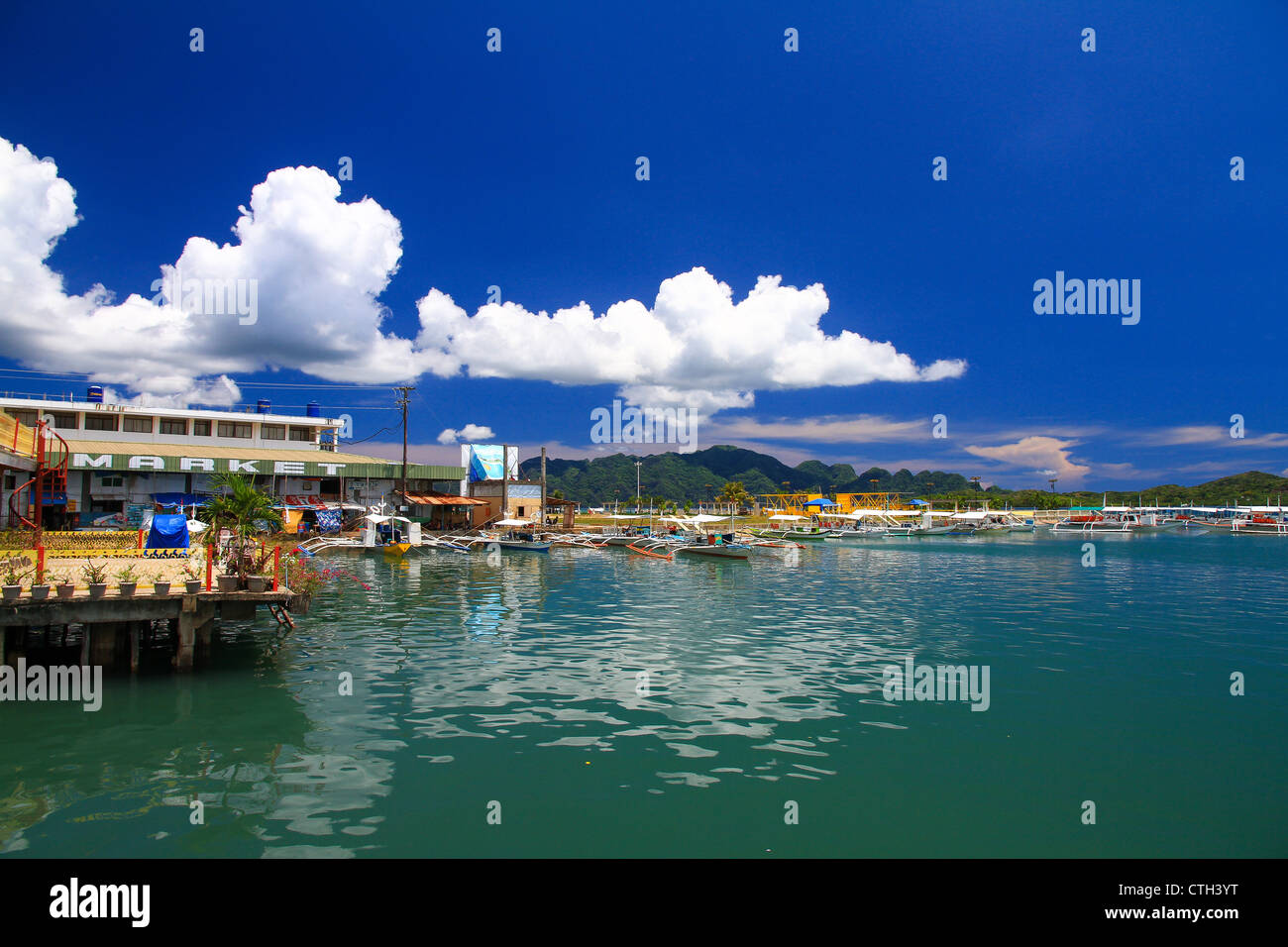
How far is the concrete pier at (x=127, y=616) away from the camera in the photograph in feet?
52.3

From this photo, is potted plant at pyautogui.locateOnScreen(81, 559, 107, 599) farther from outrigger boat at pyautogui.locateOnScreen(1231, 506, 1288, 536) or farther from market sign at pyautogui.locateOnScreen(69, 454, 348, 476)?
outrigger boat at pyautogui.locateOnScreen(1231, 506, 1288, 536)

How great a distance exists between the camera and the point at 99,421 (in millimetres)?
68562

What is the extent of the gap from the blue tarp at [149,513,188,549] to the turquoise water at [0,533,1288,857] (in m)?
6.04

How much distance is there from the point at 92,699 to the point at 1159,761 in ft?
74.8

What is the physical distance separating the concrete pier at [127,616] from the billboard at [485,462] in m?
66.9

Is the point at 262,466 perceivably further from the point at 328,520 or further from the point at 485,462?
the point at 485,462

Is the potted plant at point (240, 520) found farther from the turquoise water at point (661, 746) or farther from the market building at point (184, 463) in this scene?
the market building at point (184, 463)

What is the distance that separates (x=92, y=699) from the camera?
15.9 m

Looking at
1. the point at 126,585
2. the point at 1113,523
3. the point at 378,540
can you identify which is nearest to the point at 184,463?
the point at 378,540

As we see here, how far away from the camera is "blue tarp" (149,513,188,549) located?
2803cm

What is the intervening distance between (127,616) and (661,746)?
13308mm

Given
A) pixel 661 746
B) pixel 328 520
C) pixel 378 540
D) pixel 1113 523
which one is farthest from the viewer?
pixel 1113 523

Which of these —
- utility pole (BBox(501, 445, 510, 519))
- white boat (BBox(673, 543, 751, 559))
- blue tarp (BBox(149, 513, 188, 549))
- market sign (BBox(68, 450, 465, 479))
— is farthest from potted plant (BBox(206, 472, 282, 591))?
utility pole (BBox(501, 445, 510, 519))
